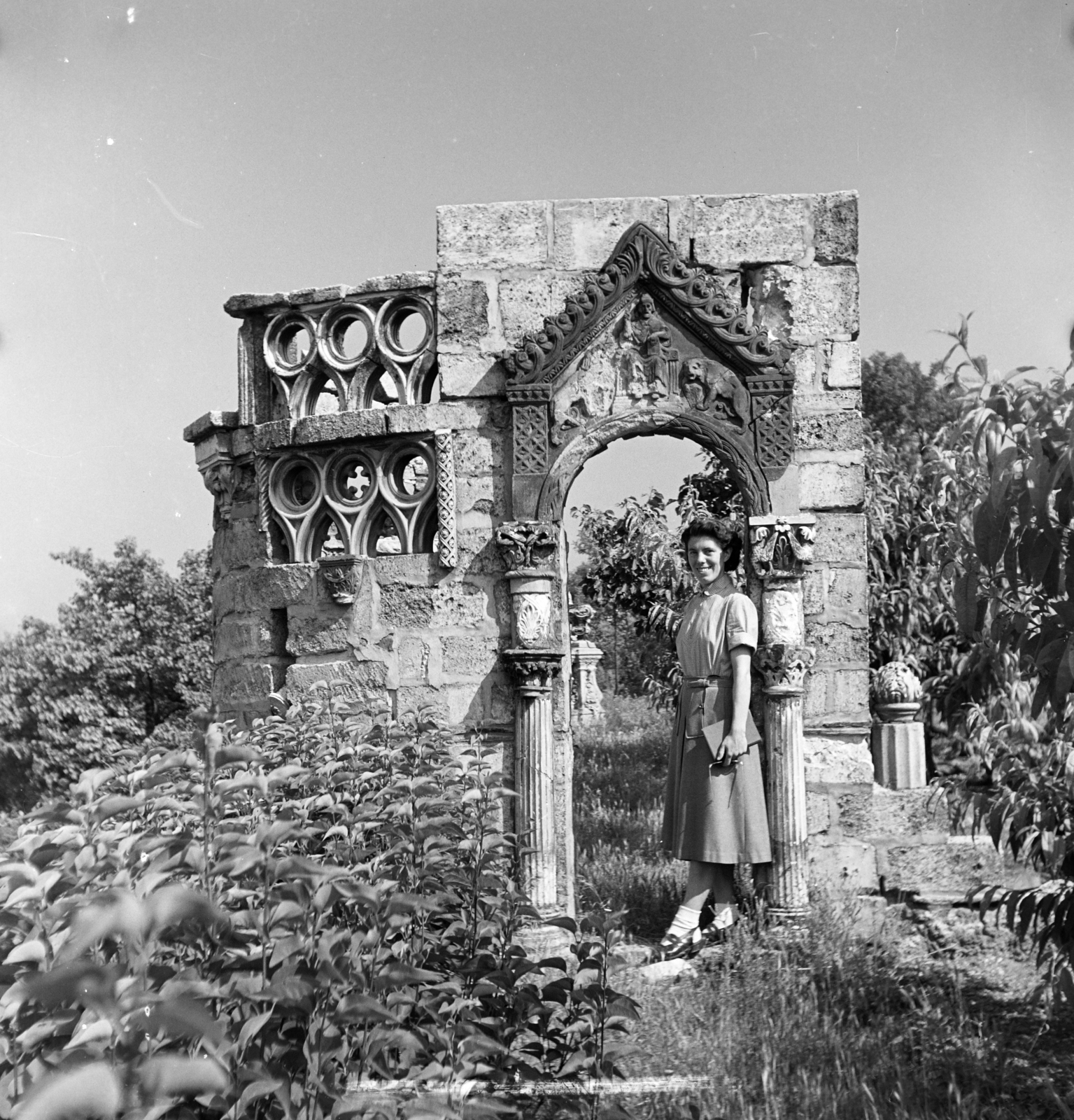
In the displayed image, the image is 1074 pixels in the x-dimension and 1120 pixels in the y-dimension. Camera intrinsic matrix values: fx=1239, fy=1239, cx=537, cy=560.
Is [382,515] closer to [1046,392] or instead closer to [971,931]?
[971,931]

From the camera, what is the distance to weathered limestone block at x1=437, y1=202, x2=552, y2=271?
6164 millimetres

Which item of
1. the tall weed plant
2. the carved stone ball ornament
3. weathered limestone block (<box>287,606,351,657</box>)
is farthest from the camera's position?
the carved stone ball ornament

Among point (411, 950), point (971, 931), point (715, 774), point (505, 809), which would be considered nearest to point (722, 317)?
point (715, 774)

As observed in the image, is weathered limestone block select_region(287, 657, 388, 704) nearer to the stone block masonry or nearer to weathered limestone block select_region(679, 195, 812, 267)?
the stone block masonry

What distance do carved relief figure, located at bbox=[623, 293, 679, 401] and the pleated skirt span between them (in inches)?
57.5

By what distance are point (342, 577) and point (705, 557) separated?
181 centimetres

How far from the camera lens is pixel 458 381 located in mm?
6137

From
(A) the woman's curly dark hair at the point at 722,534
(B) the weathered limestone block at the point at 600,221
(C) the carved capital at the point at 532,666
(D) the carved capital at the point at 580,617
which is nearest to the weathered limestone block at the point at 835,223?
(B) the weathered limestone block at the point at 600,221

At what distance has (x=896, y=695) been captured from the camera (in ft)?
24.3

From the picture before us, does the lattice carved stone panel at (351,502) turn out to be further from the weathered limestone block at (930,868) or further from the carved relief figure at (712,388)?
the weathered limestone block at (930,868)

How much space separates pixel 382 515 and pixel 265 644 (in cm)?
92

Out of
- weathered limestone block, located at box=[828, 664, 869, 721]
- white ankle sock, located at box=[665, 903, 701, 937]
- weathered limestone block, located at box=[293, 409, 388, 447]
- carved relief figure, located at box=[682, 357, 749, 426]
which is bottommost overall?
white ankle sock, located at box=[665, 903, 701, 937]

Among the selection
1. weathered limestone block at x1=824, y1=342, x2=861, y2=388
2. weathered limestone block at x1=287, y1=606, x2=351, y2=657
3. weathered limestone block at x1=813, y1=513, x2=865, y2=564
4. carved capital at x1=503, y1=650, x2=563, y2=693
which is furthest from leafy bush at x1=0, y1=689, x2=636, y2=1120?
weathered limestone block at x1=824, y1=342, x2=861, y2=388

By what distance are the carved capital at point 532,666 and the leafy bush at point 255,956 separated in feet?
7.84
